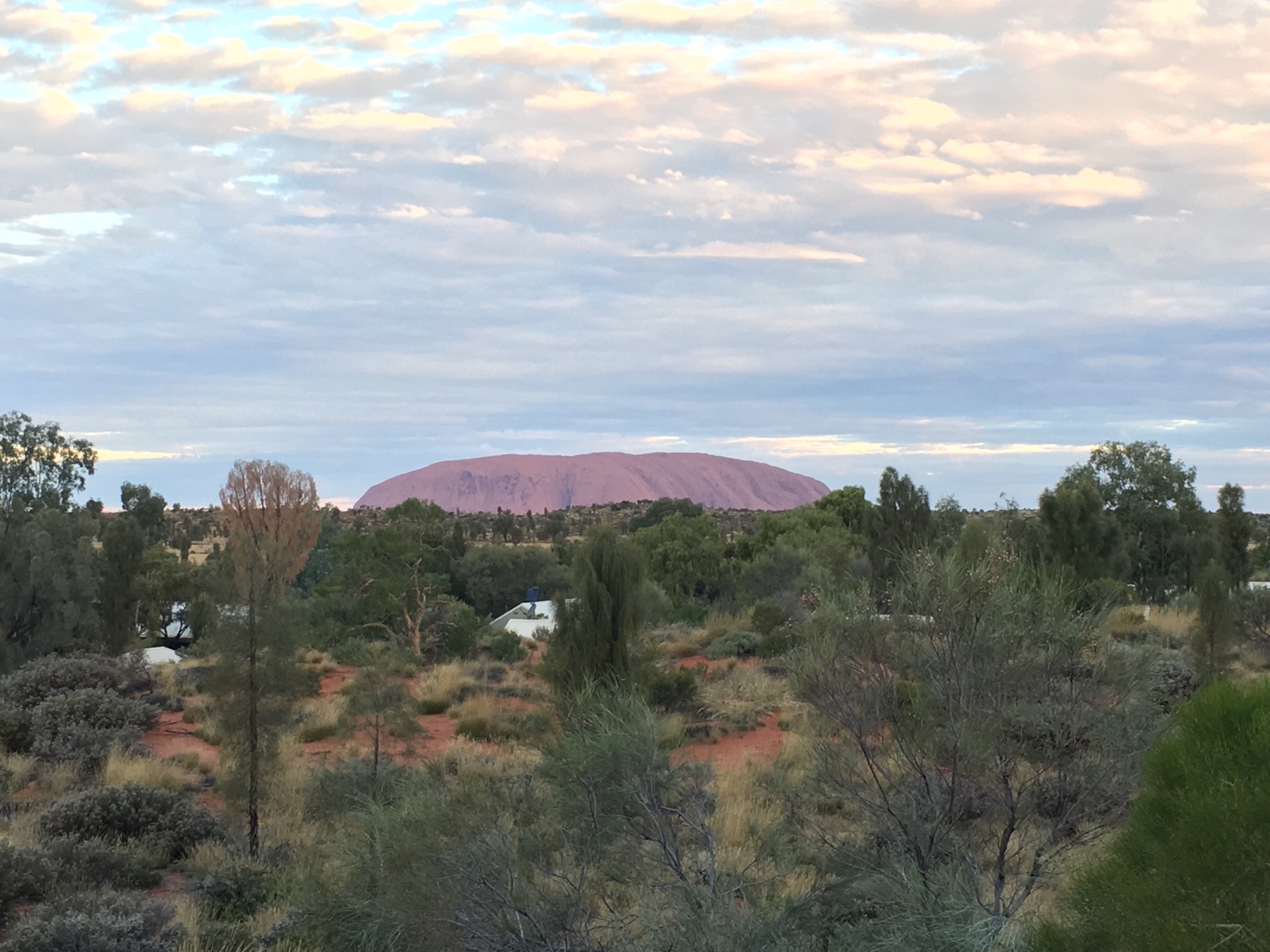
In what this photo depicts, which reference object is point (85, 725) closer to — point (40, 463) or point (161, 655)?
point (161, 655)

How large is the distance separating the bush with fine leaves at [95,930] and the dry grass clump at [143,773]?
5887mm

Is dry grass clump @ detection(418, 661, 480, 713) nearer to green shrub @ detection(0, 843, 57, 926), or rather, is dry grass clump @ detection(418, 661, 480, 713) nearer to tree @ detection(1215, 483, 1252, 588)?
green shrub @ detection(0, 843, 57, 926)

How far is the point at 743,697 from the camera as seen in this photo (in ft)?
64.7

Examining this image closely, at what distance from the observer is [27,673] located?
1911 centimetres

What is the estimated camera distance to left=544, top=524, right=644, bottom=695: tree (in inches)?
610

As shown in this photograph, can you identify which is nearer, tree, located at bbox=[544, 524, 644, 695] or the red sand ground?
the red sand ground

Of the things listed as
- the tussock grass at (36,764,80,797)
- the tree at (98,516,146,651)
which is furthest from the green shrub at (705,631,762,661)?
the tree at (98,516,146,651)

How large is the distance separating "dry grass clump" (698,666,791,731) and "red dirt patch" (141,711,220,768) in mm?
8239

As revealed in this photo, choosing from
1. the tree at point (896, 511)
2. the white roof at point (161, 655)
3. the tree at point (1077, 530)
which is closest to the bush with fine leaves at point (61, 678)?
the white roof at point (161, 655)

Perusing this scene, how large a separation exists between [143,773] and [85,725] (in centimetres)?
289

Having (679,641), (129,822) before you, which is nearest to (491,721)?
(129,822)

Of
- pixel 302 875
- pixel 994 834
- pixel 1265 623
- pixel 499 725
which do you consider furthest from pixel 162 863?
pixel 1265 623

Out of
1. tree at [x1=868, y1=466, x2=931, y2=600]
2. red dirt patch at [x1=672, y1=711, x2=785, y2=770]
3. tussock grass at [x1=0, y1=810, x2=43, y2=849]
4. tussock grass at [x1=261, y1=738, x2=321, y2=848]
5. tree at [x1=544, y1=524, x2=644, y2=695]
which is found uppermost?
tree at [x1=868, y1=466, x2=931, y2=600]

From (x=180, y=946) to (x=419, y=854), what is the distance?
266 centimetres
